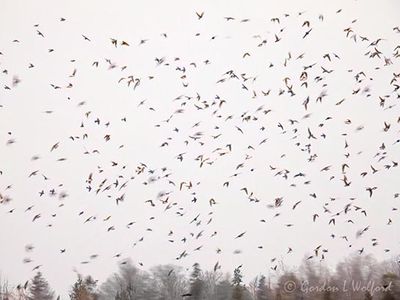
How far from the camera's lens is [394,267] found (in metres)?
42.8

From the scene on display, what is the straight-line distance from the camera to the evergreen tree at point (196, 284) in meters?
36.0

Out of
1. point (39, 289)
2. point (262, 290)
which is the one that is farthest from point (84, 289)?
point (262, 290)

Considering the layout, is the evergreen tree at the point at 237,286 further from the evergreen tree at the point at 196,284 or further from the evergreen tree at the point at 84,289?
the evergreen tree at the point at 84,289

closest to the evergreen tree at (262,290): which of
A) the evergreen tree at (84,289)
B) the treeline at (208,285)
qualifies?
the treeline at (208,285)

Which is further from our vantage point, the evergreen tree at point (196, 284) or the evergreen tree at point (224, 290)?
the evergreen tree at point (196, 284)

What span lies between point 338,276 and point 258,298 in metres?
7.93

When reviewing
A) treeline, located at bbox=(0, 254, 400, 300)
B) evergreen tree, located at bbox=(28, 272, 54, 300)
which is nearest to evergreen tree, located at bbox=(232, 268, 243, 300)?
treeline, located at bbox=(0, 254, 400, 300)

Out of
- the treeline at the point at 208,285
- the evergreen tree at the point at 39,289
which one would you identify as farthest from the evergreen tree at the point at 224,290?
the evergreen tree at the point at 39,289

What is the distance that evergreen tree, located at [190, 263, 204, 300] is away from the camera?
3597cm

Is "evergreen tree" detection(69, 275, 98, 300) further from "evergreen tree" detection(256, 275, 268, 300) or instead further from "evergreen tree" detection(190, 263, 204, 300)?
"evergreen tree" detection(256, 275, 268, 300)

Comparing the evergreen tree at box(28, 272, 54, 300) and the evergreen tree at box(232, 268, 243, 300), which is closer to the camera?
the evergreen tree at box(232, 268, 243, 300)

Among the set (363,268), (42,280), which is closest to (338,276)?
(363,268)

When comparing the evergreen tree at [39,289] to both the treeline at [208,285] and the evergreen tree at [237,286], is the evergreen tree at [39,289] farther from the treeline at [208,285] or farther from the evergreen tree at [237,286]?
the evergreen tree at [237,286]

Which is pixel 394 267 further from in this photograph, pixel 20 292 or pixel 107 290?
pixel 20 292
